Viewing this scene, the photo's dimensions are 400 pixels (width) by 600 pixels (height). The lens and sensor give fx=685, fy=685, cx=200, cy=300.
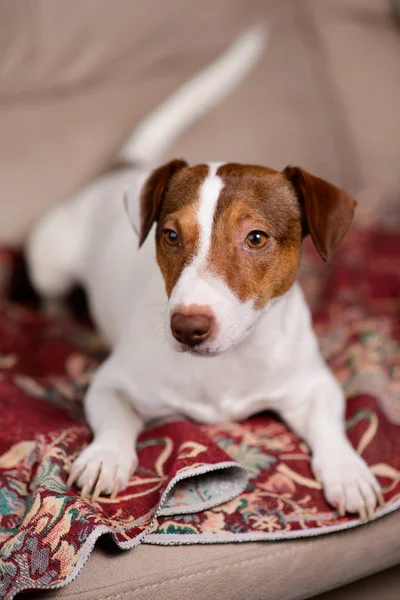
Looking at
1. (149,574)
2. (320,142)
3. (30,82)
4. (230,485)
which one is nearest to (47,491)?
(149,574)

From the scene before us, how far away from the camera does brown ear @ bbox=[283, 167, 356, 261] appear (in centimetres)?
167

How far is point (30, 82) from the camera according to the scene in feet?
9.71

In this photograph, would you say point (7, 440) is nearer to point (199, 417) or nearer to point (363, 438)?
point (199, 417)

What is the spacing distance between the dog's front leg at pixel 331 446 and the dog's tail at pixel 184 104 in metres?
1.32

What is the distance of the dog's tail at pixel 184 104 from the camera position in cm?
284

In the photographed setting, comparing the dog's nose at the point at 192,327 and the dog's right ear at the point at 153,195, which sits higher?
the dog's right ear at the point at 153,195

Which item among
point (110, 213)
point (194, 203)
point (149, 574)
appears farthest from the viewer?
point (110, 213)

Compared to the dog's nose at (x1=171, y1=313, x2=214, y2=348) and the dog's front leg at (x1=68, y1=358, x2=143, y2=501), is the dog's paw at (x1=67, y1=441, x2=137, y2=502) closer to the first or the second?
the dog's front leg at (x1=68, y1=358, x2=143, y2=501)

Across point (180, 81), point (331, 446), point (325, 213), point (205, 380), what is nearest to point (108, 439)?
point (205, 380)

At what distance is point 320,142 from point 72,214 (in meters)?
1.28

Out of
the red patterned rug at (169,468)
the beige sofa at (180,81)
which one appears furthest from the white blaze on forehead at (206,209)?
the beige sofa at (180,81)

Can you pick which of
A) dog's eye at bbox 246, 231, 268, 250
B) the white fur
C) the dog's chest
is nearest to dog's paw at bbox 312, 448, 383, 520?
the dog's chest

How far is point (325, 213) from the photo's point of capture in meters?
1.68

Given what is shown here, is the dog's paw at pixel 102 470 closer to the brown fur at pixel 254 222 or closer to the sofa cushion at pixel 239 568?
the sofa cushion at pixel 239 568
